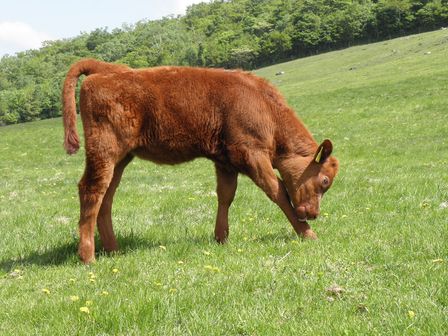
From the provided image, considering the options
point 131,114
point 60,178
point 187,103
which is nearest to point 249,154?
point 187,103

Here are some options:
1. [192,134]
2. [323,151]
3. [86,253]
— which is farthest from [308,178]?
[86,253]

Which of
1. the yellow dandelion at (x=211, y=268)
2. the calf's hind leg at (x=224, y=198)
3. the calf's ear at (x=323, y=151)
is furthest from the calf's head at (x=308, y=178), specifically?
the yellow dandelion at (x=211, y=268)

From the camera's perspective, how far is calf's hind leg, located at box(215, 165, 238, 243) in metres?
8.59

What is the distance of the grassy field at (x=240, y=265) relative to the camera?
4719 mm

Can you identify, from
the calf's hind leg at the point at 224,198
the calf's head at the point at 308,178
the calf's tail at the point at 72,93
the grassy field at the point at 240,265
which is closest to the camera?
the grassy field at the point at 240,265

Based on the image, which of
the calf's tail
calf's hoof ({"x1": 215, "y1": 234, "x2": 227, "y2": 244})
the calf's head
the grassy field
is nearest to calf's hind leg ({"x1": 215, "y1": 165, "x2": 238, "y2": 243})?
calf's hoof ({"x1": 215, "y1": 234, "x2": 227, "y2": 244})

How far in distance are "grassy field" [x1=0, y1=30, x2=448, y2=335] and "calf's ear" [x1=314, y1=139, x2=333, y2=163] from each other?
1.18 m

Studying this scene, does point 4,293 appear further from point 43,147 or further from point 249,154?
point 43,147

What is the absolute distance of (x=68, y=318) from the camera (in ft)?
16.0

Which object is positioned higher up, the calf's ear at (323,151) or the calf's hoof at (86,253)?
the calf's ear at (323,151)

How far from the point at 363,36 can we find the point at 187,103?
12090 cm

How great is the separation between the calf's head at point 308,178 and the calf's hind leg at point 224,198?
89 centimetres

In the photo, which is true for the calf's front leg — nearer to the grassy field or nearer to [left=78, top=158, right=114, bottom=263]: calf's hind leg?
the grassy field

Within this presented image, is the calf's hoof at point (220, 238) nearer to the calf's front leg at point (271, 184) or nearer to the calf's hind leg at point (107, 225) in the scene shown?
the calf's front leg at point (271, 184)
